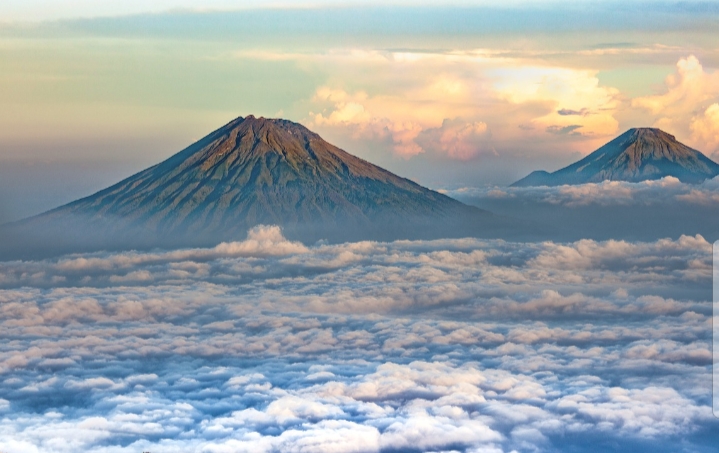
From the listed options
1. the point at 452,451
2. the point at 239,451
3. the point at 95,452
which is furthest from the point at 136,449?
the point at 452,451

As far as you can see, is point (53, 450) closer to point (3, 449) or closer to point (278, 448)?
point (3, 449)

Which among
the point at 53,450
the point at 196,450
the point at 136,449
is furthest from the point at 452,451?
the point at 53,450

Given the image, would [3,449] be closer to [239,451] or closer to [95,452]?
[95,452]

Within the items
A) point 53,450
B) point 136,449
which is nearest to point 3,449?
point 53,450

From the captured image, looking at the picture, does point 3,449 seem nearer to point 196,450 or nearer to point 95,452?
point 95,452

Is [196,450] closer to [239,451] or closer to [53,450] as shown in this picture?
[239,451]

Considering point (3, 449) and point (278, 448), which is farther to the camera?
point (278, 448)
